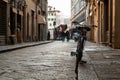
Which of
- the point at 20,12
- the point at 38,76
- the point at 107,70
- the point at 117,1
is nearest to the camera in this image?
the point at 38,76

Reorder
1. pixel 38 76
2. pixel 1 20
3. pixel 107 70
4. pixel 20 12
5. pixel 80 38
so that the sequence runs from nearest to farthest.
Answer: pixel 38 76 → pixel 107 70 → pixel 80 38 → pixel 1 20 → pixel 20 12

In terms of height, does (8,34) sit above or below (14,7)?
below

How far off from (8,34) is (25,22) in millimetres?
9437

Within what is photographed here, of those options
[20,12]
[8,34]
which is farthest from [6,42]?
[20,12]

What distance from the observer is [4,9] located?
28203 millimetres

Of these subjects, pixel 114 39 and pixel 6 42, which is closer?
pixel 114 39

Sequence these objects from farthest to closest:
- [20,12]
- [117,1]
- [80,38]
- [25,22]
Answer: [25,22] → [20,12] → [117,1] → [80,38]

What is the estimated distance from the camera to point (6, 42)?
28281 mm

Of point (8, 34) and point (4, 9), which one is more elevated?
point (4, 9)

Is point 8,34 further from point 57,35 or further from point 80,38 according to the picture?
point 57,35

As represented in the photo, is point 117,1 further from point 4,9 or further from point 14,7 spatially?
point 14,7

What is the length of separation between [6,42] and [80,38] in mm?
19250

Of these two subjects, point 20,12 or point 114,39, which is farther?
point 20,12

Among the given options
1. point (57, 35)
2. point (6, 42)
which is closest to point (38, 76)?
point (6, 42)
